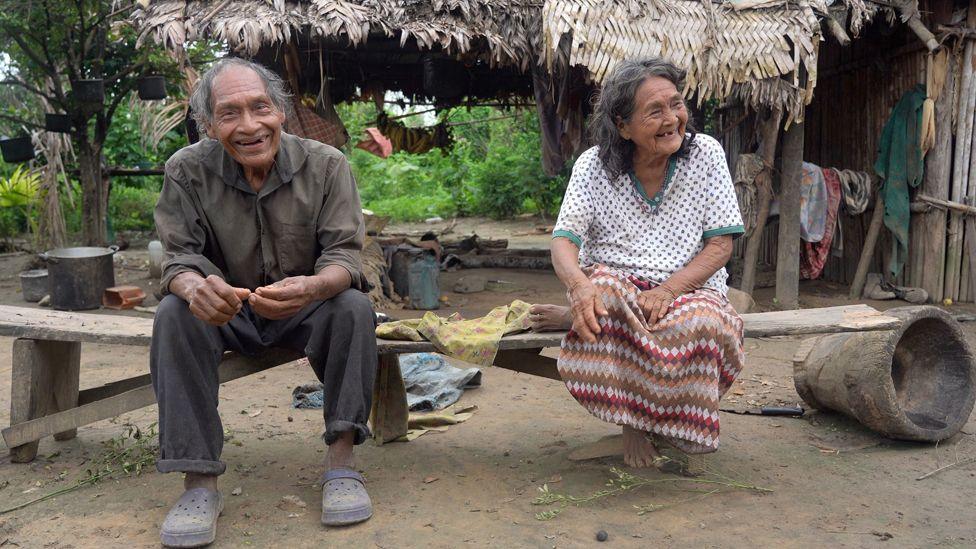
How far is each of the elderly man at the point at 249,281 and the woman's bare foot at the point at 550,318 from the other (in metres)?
0.64

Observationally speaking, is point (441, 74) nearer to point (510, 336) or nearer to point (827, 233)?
point (827, 233)

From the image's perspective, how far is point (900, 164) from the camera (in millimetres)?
6637

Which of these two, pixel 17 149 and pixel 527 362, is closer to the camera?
pixel 527 362

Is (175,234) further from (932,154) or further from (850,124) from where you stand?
(850,124)

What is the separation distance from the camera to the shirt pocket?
2.80 metres

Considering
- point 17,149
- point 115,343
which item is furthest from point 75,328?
point 17,149

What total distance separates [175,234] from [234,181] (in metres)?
0.27

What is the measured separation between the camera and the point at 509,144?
55.6 ft

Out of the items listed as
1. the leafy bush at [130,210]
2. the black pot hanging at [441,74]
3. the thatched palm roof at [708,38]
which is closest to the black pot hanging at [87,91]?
the black pot hanging at [441,74]

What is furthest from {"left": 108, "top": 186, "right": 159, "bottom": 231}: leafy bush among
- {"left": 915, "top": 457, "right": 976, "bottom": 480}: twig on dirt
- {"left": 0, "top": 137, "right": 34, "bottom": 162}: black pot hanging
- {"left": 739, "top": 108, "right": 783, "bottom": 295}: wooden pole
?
{"left": 915, "top": 457, "right": 976, "bottom": 480}: twig on dirt

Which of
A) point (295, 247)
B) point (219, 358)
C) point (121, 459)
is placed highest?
point (295, 247)

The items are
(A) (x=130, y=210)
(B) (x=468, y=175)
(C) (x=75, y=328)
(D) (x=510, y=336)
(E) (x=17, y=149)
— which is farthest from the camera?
(B) (x=468, y=175)

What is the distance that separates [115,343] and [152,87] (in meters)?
7.32

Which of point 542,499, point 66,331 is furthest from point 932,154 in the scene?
point 66,331
